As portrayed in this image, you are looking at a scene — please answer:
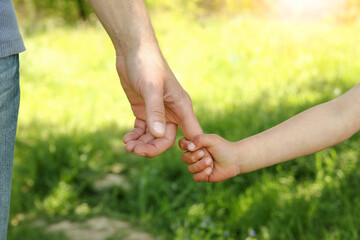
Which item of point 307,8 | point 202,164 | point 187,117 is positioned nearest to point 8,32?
point 187,117

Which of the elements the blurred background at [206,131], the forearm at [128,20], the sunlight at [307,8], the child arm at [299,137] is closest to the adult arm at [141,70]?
the forearm at [128,20]

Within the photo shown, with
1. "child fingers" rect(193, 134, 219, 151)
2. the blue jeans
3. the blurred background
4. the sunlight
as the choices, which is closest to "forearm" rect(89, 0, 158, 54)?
"child fingers" rect(193, 134, 219, 151)

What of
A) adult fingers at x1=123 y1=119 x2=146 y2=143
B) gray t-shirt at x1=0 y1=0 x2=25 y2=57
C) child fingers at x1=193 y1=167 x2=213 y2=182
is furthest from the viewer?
child fingers at x1=193 y1=167 x2=213 y2=182

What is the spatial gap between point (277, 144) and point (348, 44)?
3773 mm

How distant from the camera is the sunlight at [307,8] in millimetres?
6504

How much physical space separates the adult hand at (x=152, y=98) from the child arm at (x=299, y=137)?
93 mm

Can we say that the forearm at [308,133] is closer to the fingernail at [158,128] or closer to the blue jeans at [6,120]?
the fingernail at [158,128]

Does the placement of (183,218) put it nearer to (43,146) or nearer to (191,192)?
(191,192)

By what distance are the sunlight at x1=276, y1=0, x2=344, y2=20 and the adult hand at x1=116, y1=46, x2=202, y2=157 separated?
17.8 ft

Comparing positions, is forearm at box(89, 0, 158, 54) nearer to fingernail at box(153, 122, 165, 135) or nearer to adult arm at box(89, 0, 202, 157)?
adult arm at box(89, 0, 202, 157)

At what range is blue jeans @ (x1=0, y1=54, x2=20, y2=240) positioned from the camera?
1.10 m

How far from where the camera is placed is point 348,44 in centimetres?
494

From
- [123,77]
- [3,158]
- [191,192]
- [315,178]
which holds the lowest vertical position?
[315,178]

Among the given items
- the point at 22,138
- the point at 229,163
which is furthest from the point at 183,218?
the point at 22,138
